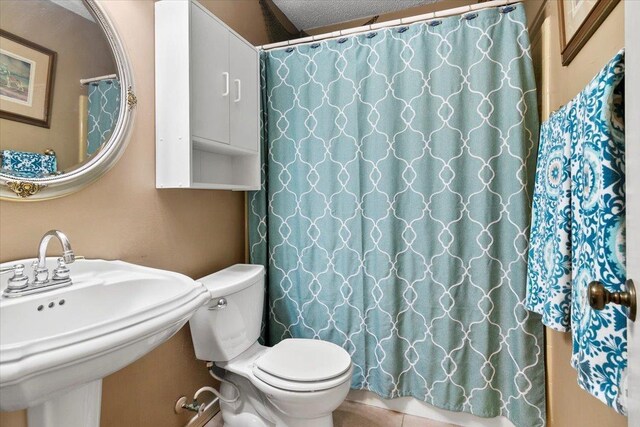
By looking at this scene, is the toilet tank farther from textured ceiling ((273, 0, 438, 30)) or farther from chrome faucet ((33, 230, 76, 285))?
textured ceiling ((273, 0, 438, 30))

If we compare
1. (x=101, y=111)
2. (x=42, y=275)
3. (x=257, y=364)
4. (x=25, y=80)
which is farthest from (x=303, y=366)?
(x=25, y=80)

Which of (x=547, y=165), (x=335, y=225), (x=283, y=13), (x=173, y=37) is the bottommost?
(x=335, y=225)

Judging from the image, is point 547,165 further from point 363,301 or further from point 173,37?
point 173,37

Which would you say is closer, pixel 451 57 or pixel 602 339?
pixel 602 339

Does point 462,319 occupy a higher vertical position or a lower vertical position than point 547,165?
lower

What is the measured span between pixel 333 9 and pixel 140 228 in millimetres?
1913

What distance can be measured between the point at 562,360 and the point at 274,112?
5.85 ft

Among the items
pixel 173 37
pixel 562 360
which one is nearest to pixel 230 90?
pixel 173 37

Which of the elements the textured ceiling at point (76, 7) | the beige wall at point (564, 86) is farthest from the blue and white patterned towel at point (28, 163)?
the beige wall at point (564, 86)

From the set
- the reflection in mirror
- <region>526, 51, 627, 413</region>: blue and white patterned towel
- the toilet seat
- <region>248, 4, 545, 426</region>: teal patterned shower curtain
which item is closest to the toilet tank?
the toilet seat

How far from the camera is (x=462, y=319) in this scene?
164 centimetres

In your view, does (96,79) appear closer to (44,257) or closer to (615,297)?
(44,257)

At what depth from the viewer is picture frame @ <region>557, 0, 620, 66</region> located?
2.88 feet

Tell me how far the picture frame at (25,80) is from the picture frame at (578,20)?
1.58 meters
